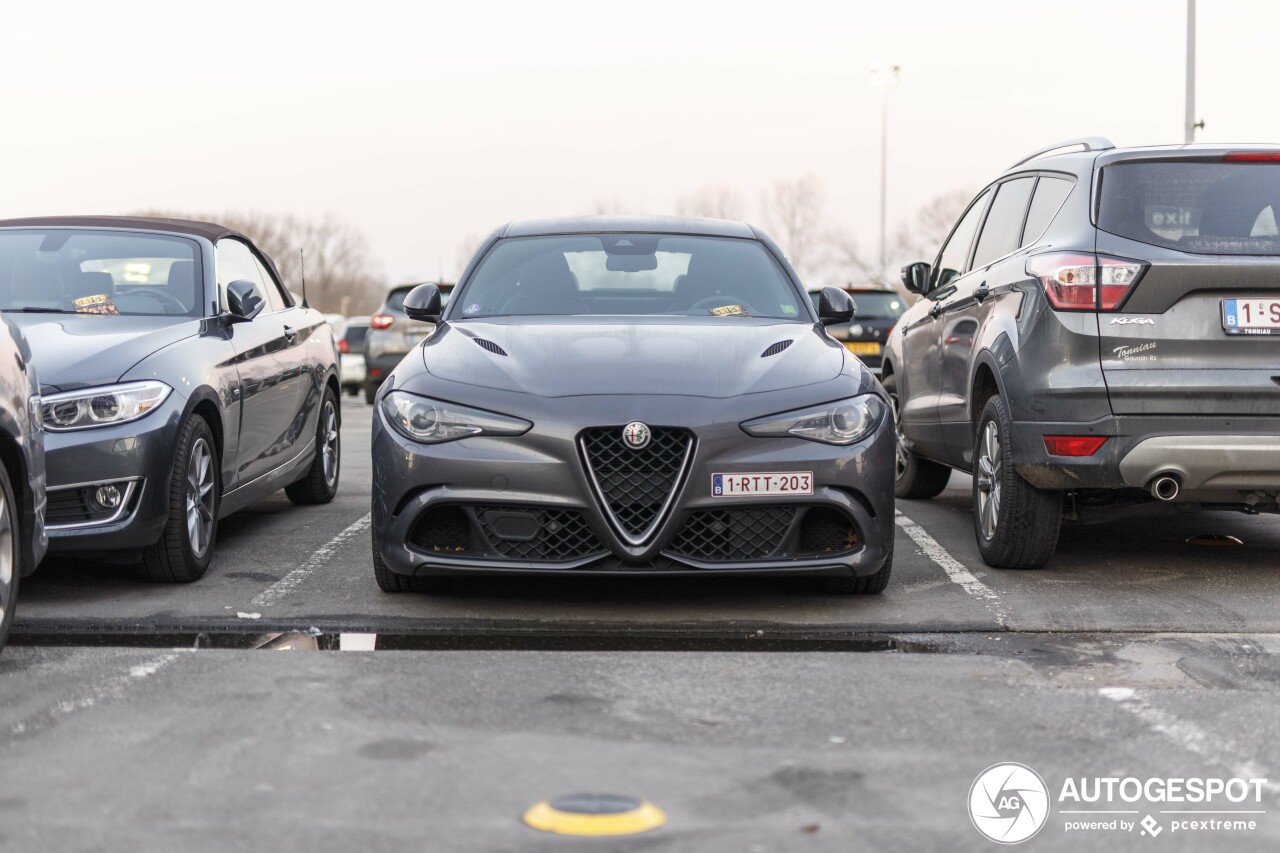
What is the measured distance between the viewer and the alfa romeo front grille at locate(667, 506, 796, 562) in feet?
18.2

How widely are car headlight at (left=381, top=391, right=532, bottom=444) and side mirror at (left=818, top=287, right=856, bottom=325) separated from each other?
1950 mm

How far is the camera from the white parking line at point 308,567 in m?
6.13

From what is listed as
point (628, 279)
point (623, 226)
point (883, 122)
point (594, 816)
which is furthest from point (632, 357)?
point (883, 122)

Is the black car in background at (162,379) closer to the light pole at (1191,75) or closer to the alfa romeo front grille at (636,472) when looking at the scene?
Result: the alfa romeo front grille at (636,472)

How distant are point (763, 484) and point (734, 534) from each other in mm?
209

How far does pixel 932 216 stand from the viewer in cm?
8638

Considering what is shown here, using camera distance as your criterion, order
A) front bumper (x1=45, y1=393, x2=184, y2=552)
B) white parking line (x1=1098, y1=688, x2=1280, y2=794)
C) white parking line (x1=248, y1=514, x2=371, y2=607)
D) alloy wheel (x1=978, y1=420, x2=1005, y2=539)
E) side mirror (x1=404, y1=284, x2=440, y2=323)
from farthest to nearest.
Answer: side mirror (x1=404, y1=284, x2=440, y2=323)
alloy wheel (x1=978, y1=420, x2=1005, y2=539)
white parking line (x1=248, y1=514, x2=371, y2=607)
front bumper (x1=45, y1=393, x2=184, y2=552)
white parking line (x1=1098, y1=688, x2=1280, y2=794)

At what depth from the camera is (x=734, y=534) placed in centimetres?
559

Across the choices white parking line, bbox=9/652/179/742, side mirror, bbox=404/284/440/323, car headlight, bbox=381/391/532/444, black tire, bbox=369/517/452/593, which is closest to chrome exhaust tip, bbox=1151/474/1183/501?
car headlight, bbox=381/391/532/444

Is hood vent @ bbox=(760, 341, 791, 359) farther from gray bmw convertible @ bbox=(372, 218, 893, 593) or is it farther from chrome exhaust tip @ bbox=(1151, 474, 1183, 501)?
chrome exhaust tip @ bbox=(1151, 474, 1183, 501)

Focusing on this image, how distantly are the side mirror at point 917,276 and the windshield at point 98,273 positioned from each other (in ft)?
12.0

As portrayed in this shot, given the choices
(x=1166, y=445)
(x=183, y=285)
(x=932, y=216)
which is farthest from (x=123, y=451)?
(x=932, y=216)

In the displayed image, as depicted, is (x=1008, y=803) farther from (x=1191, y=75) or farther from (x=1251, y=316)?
(x=1191, y=75)

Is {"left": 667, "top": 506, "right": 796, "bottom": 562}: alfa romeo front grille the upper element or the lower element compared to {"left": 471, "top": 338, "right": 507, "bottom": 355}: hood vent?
lower
